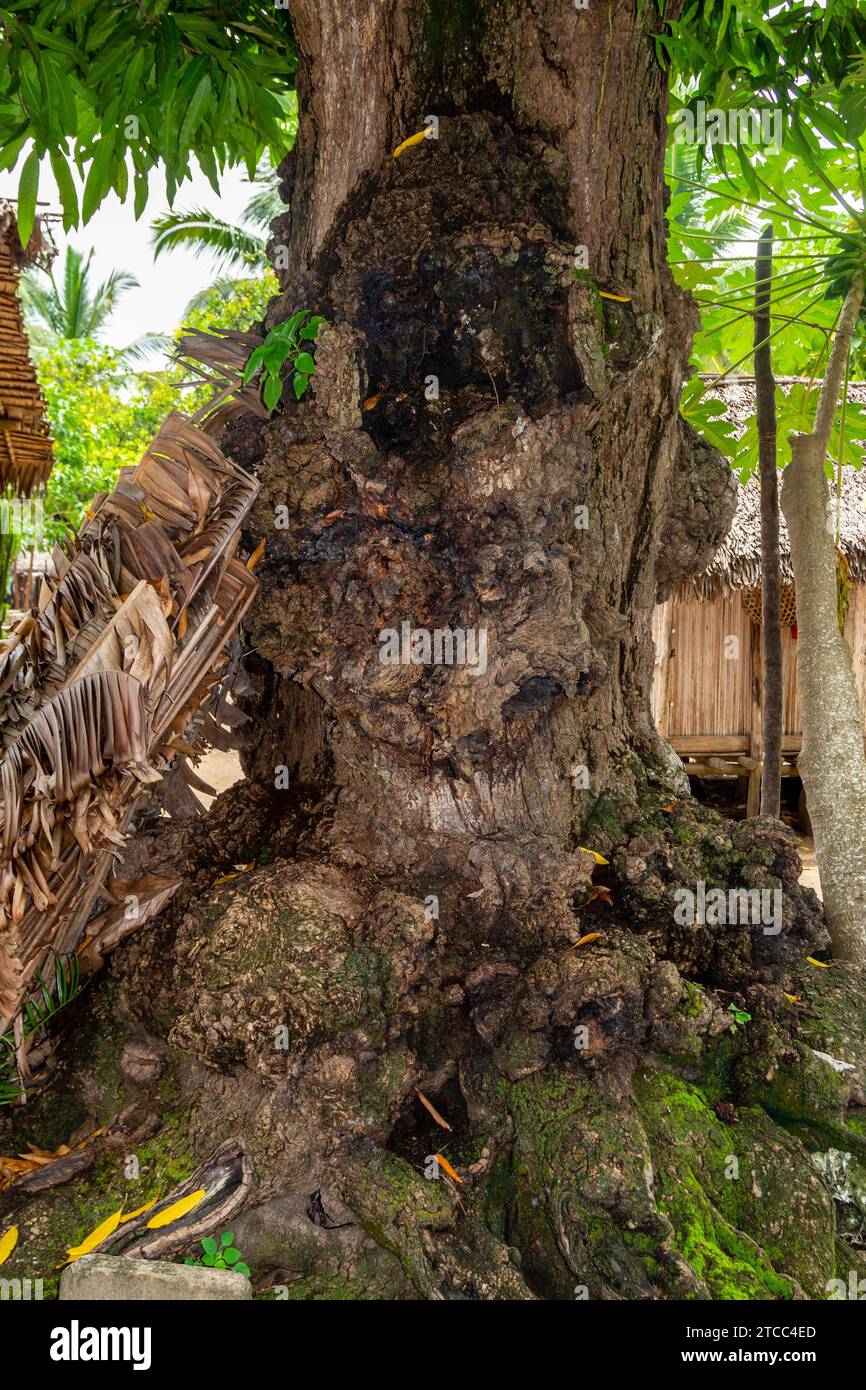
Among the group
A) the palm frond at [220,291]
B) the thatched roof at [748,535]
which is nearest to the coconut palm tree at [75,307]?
the palm frond at [220,291]

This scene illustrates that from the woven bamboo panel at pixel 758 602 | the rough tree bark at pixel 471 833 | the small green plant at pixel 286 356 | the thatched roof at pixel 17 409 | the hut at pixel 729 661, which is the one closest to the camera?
the rough tree bark at pixel 471 833

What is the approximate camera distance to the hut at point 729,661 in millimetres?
10266

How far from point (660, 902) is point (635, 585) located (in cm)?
99

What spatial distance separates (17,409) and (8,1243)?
4071 mm

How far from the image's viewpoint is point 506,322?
254 centimetres

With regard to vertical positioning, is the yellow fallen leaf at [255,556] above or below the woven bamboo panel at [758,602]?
below

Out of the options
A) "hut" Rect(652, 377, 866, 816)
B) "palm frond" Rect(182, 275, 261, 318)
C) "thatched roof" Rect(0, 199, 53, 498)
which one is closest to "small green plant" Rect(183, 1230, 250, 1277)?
"thatched roof" Rect(0, 199, 53, 498)

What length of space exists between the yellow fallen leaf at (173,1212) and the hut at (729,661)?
329 inches

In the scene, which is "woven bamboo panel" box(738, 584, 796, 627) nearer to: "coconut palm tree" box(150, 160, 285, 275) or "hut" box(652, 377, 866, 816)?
"hut" box(652, 377, 866, 816)

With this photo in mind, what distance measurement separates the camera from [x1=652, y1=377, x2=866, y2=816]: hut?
10.3 metres

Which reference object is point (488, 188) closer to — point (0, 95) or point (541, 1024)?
point (0, 95)

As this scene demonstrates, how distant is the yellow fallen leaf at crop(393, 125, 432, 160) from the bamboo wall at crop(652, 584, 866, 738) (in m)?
7.99

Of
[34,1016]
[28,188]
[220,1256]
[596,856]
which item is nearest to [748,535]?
[596,856]

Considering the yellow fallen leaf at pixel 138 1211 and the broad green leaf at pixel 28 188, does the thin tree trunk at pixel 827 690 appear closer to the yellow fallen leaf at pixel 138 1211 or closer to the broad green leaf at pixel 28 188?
the yellow fallen leaf at pixel 138 1211
